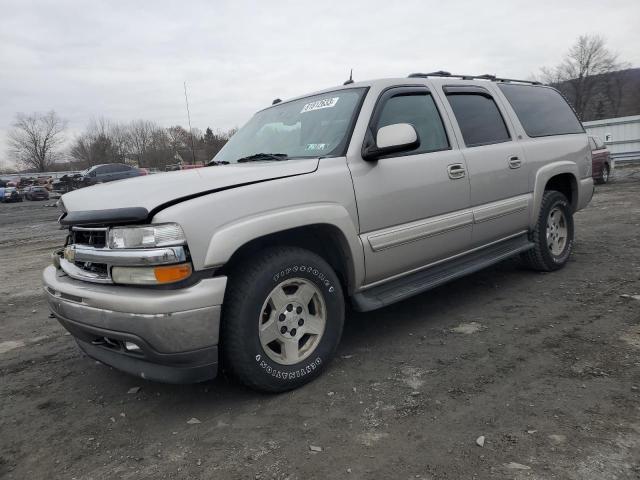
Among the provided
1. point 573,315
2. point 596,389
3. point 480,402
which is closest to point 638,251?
point 573,315

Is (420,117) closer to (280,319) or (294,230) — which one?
(294,230)

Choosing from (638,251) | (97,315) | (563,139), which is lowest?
(638,251)

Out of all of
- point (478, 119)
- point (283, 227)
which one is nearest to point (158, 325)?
point (283, 227)

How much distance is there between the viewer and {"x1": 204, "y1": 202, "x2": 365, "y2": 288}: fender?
8.26 ft

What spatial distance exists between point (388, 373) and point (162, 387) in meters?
1.48

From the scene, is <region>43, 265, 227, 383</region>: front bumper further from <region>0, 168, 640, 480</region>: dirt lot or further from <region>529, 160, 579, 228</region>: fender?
<region>529, 160, 579, 228</region>: fender

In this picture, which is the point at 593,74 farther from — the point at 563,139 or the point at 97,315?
the point at 97,315

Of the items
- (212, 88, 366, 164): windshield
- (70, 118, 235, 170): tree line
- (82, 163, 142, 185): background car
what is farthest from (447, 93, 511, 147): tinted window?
(70, 118, 235, 170): tree line

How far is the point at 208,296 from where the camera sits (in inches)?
97.9

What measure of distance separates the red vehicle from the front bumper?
46.5 ft

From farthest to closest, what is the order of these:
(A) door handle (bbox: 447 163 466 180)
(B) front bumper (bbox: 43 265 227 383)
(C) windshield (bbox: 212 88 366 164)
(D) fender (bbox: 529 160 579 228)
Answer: (D) fender (bbox: 529 160 579 228)
(A) door handle (bbox: 447 163 466 180)
(C) windshield (bbox: 212 88 366 164)
(B) front bumper (bbox: 43 265 227 383)

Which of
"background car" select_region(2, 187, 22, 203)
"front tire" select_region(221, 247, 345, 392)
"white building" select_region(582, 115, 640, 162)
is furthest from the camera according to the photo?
"background car" select_region(2, 187, 22, 203)

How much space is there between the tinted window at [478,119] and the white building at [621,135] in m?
23.0

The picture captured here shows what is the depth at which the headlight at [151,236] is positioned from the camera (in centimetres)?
243
